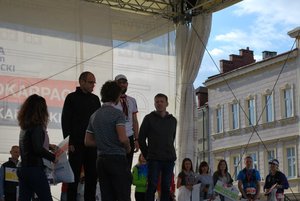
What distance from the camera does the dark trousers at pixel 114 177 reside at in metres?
4.74

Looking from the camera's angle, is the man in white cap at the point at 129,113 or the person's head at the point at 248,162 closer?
the man in white cap at the point at 129,113

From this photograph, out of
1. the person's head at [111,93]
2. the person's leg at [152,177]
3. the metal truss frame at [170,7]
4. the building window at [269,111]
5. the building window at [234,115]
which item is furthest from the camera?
the building window at [234,115]

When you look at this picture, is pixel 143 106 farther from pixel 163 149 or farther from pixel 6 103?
pixel 163 149

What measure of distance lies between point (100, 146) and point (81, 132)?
4.04 feet

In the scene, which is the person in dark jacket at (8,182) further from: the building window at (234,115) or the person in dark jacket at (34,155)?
the building window at (234,115)

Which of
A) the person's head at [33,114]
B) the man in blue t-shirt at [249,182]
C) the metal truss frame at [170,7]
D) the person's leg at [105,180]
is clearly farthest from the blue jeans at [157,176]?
the metal truss frame at [170,7]

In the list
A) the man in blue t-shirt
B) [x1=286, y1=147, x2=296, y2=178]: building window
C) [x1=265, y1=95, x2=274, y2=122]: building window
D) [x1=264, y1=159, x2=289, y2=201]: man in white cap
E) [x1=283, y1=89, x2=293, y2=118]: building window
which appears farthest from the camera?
[x1=265, y1=95, x2=274, y2=122]: building window

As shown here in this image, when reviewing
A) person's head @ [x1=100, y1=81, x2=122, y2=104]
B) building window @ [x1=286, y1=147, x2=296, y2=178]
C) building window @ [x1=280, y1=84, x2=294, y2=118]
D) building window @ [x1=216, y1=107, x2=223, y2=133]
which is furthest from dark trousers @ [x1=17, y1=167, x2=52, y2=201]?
building window @ [x1=216, y1=107, x2=223, y2=133]

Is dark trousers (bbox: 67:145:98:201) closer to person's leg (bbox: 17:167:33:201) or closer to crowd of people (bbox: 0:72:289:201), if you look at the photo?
crowd of people (bbox: 0:72:289:201)

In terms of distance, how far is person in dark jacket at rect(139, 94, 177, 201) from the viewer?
631 cm

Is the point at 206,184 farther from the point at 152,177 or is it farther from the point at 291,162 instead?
the point at 291,162

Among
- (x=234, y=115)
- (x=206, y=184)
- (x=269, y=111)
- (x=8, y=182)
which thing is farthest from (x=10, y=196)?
(x=234, y=115)

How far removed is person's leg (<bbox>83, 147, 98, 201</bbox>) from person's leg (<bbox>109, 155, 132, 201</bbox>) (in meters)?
1.13

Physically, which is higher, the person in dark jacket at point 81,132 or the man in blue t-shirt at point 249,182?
the person in dark jacket at point 81,132
